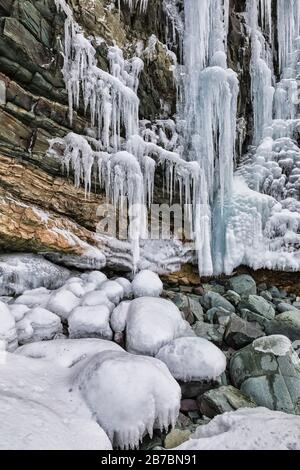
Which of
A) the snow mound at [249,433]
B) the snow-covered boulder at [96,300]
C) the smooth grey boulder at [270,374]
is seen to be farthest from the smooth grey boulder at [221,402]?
the snow-covered boulder at [96,300]

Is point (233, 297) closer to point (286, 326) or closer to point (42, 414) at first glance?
point (286, 326)

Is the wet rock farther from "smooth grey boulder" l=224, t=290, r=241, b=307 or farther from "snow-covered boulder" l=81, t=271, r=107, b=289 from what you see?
"smooth grey boulder" l=224, t=290, r=241, b=307

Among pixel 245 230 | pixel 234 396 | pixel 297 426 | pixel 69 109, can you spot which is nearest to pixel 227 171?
pixel 245 230

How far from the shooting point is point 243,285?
7.92 metres

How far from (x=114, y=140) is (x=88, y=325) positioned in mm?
4089

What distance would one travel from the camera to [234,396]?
3377mm

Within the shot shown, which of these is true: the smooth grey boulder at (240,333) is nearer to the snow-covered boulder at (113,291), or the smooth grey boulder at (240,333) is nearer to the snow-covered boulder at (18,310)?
the snow-covered boulder at (113,291)

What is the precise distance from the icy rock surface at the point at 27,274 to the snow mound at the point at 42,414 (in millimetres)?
2943

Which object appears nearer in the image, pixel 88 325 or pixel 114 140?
pixel 88 325

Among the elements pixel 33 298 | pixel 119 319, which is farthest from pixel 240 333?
pixel 33 298

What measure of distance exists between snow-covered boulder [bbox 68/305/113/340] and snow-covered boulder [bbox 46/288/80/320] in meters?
0.38

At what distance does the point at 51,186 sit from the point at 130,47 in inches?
139
